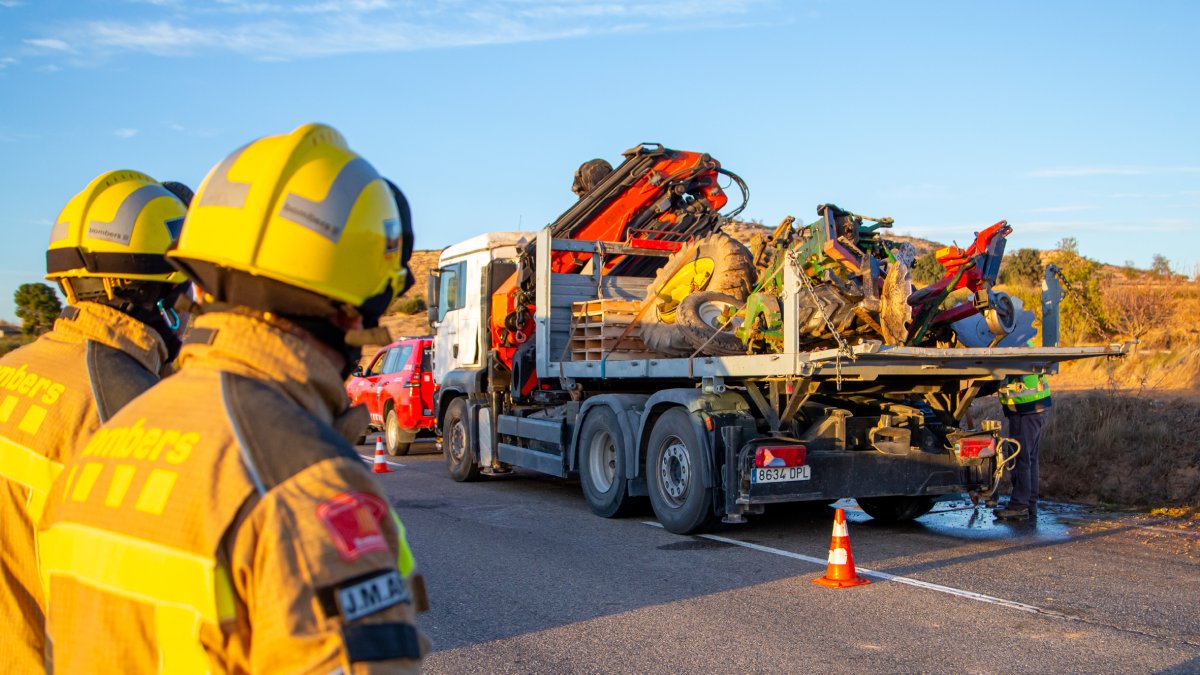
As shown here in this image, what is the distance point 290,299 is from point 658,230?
11009 millimetres

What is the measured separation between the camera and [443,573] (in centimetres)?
777

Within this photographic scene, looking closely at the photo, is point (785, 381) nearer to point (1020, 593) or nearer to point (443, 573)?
point (1020, 593)

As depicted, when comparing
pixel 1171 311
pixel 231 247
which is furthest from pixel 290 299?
pixel 1171 311

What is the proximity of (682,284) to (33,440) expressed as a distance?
332 inches

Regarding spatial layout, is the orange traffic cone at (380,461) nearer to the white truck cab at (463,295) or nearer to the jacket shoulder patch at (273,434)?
the white truck cab at (463,295)

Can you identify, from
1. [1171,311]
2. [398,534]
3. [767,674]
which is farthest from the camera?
[1171,311]

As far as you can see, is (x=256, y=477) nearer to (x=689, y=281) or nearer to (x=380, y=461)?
(x=689, y=281)

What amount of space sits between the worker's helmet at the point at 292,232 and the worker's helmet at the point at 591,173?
11.1 meters

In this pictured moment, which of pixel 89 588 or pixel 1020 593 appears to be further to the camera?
pixel 1020 593

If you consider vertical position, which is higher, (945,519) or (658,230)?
(658,230)

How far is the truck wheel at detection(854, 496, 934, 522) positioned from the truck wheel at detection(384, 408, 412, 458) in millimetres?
9478

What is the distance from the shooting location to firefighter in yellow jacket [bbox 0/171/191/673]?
8.06 ft

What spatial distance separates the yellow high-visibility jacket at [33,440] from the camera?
2408mm

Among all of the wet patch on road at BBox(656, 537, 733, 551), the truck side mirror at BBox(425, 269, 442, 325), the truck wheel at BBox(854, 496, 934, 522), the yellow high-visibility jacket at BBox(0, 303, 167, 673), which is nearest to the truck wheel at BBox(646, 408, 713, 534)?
the wet patch on road at BBox(656, 537, 733, 551)
